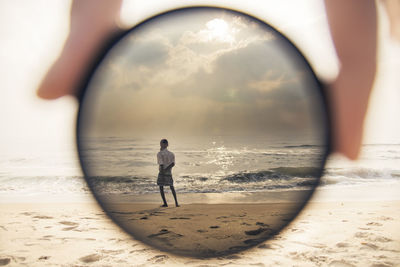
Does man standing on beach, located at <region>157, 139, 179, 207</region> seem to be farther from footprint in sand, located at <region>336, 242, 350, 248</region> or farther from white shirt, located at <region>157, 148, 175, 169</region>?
footprint in sand, located at <region>336, 242, 350, 248</region>

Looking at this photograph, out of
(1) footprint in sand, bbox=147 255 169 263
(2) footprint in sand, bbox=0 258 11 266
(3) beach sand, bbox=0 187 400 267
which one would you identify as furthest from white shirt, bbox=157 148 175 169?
(2) footprint in sand, bbox=0 258 11 266

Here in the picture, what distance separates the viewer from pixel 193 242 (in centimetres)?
483

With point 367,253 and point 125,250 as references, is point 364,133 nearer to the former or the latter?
point 367,253

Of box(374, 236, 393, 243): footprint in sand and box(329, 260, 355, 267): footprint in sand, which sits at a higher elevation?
box(329, 260, 355, 267): footprint in sand

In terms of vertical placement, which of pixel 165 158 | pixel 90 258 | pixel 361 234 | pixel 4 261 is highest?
pixel 165 158

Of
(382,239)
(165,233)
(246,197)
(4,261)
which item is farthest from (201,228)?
(246,197)

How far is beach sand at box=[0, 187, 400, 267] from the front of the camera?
3.90m

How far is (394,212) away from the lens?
696 cm

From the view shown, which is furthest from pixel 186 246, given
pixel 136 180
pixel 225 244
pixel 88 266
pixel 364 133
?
pixel 136 180

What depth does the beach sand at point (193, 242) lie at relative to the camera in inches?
154

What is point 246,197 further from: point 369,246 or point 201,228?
point 369,246

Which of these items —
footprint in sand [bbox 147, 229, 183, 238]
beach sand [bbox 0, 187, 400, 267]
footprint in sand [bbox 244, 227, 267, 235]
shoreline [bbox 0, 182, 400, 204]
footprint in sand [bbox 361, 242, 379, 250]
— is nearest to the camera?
beach sand [bbox 0, 187, 400, 267]

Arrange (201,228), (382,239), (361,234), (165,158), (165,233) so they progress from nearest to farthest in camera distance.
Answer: (382,239)
(361,234)
(165,233)
(201,228)
(165,158)

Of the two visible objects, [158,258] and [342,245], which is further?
[342,245]
